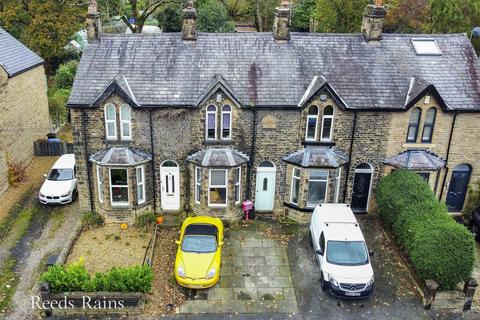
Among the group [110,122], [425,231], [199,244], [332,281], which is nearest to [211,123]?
[110,122]

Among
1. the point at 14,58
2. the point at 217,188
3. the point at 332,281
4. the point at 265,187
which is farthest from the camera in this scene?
the point at 14,58

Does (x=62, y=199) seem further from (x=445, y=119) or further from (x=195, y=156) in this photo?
(x=445, y=119)

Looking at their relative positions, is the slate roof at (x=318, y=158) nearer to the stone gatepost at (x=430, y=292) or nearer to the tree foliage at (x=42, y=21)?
the stone gatepost at (x=430, y=292)

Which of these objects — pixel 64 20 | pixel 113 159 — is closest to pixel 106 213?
pixel 113 159

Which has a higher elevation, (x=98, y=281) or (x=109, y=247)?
(x=98, y=281)

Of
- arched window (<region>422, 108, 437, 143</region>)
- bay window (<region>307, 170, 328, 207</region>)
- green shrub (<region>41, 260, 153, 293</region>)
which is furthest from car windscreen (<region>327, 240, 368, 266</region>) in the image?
arched window (<region>422, 108, 437, 143</region>)

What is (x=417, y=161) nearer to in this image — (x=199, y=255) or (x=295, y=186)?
(x=295, y=186)

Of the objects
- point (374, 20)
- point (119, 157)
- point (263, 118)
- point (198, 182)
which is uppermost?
point (374, 20)
